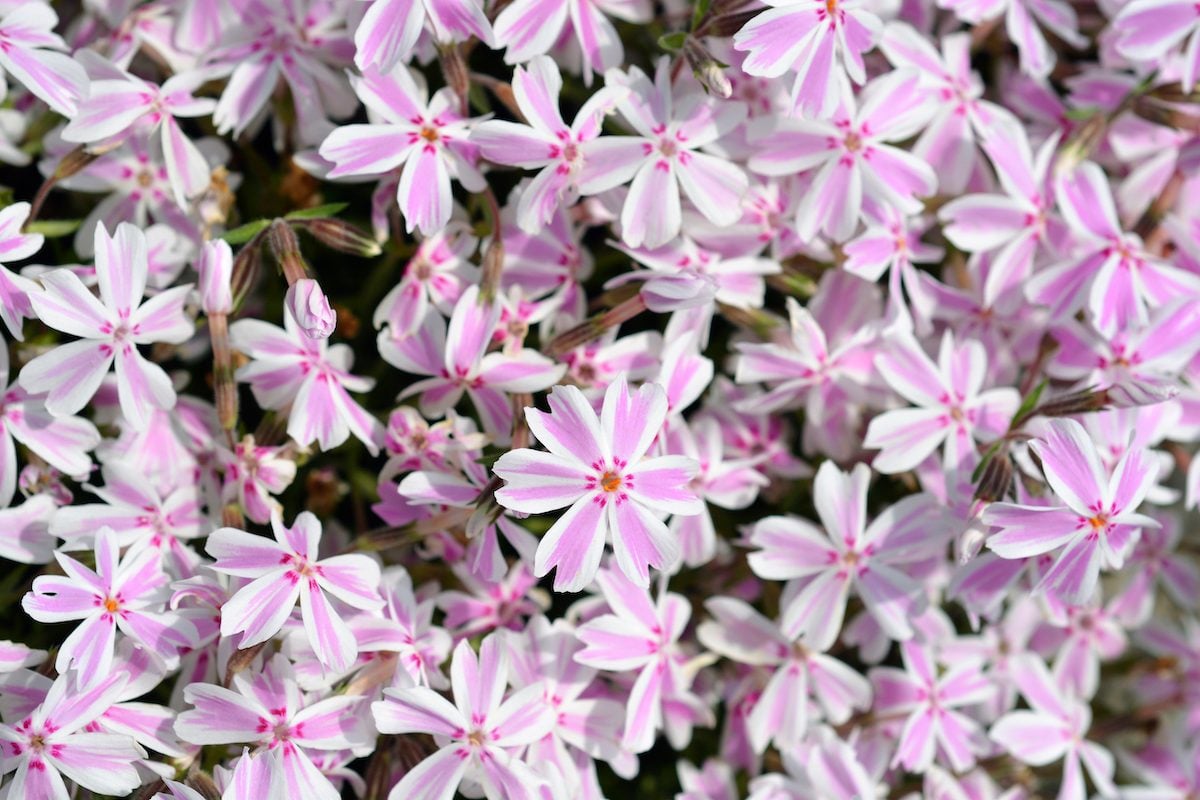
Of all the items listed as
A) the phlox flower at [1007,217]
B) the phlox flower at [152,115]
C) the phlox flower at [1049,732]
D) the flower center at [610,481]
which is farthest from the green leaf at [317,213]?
the phlox flower at [1049,732]

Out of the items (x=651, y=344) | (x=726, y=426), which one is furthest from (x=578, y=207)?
(x=726, y=426)

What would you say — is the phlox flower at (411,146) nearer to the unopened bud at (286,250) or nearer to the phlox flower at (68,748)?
the unopened bud at (286,250)

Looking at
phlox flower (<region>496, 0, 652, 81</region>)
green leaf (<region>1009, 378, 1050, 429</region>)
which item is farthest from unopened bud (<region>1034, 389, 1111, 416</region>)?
phlox flower (<region>496, 0, 652, 81</region>)

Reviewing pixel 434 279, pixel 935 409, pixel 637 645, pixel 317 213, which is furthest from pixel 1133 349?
pixel 317 213

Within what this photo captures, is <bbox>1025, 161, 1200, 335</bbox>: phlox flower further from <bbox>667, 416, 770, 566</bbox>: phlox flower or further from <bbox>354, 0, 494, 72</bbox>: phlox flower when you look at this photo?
<bbox>354, 0, 494, 72</bbox>: phlox flower

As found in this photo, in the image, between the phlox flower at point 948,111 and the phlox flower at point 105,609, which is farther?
the phlox flower at point 948,111

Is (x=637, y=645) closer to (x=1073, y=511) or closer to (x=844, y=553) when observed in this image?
(x=844, y=553)
